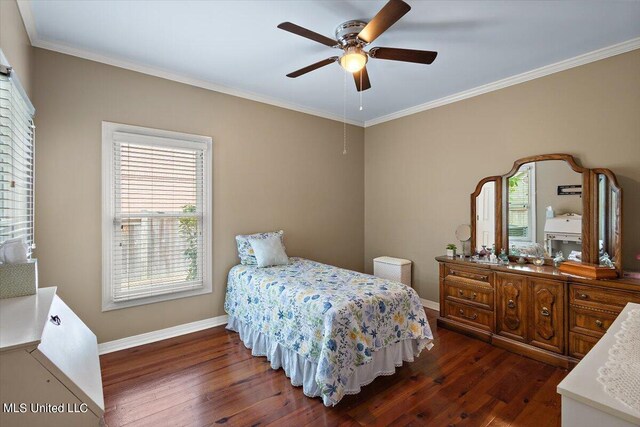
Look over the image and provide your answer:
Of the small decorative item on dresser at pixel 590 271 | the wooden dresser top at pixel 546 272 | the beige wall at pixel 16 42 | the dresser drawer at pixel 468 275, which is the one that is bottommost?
the dresser drawer at pixel 468 275

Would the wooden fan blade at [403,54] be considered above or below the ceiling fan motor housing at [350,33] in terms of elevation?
below

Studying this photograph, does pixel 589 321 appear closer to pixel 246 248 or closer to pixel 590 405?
pixel 590 405

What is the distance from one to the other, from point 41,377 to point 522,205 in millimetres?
3786

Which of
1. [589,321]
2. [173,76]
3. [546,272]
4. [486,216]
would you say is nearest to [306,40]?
[173,76]

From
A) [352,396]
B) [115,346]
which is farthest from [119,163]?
[352,396]

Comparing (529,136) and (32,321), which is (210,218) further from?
(529,136)

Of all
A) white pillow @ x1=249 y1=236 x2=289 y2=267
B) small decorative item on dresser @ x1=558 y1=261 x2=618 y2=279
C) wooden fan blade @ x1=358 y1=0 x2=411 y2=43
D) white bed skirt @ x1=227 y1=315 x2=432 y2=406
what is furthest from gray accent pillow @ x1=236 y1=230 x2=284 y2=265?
small decorative item on dresser @ x1=558 y1=261 x2=618 y2=279

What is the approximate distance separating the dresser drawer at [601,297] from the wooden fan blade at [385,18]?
253 centimetres

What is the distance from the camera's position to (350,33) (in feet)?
7.36

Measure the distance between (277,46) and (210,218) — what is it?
1903 mm

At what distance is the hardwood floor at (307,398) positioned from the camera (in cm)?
194

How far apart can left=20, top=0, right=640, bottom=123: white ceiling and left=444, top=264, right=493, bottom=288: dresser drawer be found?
6.80 ft

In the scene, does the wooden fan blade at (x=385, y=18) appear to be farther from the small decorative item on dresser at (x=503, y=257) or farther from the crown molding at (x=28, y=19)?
the small decorative item on dresser at (x=503, y=257)

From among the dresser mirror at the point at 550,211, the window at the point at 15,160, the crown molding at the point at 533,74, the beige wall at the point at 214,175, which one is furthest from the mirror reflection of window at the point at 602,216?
the window at the point at 15,160
